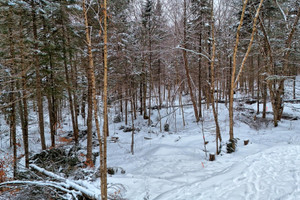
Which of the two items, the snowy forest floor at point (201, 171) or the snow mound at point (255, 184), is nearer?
the snow mound at point (255, 184)

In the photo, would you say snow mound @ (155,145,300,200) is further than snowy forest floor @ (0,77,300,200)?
No

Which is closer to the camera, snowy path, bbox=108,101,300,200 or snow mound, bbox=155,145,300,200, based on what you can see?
snow mound, bbox=155,145,300,200

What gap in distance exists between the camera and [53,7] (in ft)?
25.3

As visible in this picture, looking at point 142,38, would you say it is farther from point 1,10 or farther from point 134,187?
point 134,187

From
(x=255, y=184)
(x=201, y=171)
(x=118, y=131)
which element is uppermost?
(x=255, y=184)

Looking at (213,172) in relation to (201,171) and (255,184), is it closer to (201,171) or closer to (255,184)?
(201,171)

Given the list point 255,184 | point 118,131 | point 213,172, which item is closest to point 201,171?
point 213,172

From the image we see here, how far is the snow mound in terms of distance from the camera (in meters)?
3.90

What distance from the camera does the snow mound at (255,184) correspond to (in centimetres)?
390

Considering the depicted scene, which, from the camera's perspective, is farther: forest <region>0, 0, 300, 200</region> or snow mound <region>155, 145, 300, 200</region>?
forest <region>0, 0, 300, 200</region>

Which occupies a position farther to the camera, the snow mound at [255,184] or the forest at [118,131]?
the forest at [118,131]

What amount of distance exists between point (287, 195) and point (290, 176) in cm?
111

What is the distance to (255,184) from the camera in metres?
4.36

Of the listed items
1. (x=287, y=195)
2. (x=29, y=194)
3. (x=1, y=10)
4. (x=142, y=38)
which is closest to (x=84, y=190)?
(x=29, y=194)
